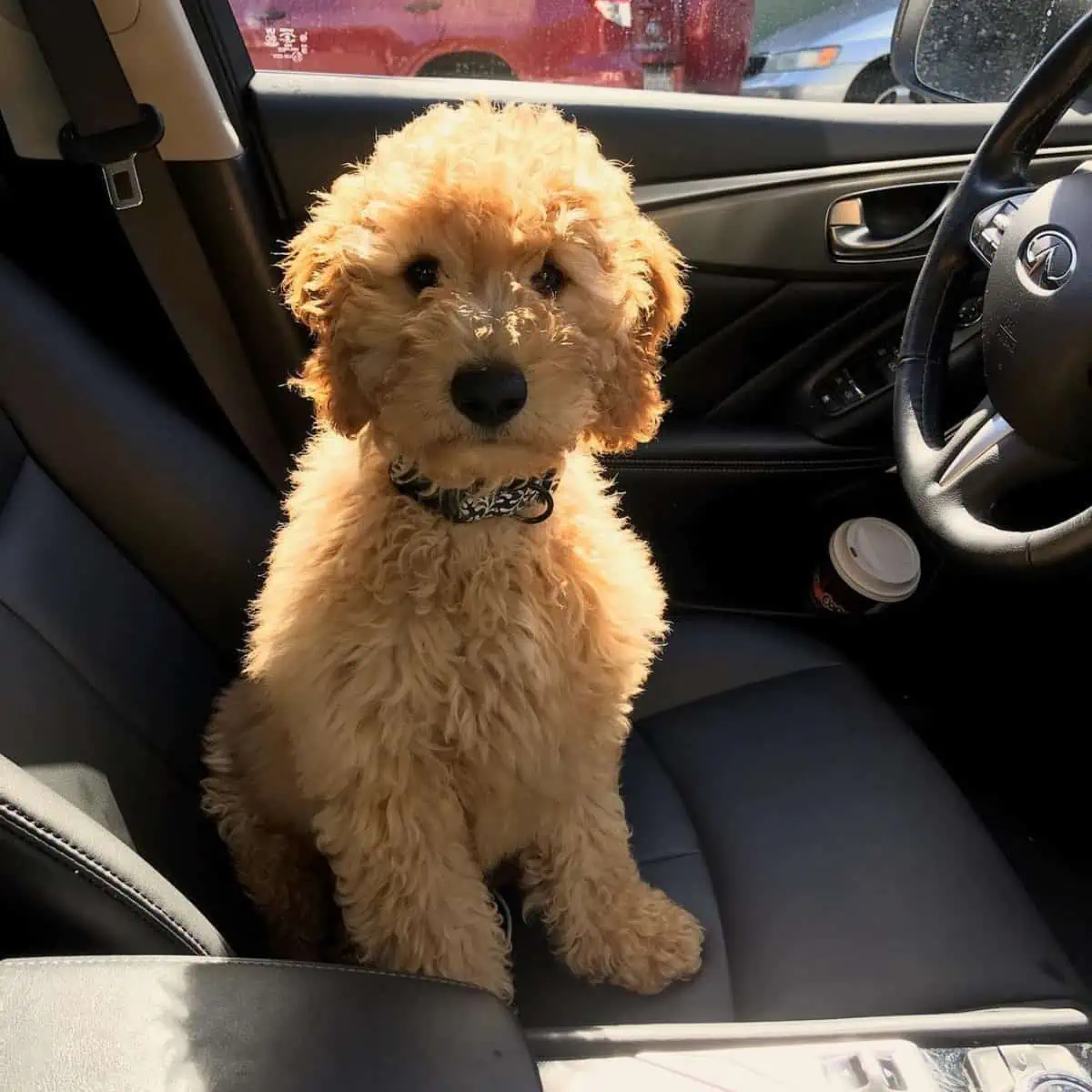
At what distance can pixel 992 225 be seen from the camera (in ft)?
5.68

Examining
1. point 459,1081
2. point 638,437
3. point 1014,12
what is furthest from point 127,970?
point 1014,12

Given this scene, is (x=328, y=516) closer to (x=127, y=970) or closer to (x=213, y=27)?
(x=127, y=970)

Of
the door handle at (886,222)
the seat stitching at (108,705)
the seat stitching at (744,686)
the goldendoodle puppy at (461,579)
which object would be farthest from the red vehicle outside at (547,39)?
the seat stitching at (108,705)

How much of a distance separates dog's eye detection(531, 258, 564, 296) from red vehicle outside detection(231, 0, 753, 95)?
3.88 ft

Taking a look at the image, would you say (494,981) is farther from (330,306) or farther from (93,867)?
(330,306)

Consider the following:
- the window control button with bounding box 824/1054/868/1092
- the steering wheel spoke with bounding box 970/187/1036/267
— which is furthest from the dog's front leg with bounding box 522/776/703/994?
the steering wheel spoke with bounding box 970/187/1036/267

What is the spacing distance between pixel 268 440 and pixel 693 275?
1.03m

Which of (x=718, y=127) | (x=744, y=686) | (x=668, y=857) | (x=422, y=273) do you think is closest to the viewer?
(x=422, y=273)

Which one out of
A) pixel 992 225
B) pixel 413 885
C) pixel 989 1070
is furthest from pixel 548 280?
pixel 989 1070

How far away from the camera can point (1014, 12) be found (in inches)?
95.9

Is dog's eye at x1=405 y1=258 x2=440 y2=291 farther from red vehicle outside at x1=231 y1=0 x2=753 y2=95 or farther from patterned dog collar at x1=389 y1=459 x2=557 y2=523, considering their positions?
red vehicle outside at x1=231 y1=0 x2=753 y2=95

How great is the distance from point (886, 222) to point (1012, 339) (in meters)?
0.86

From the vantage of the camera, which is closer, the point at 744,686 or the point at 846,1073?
the point at 846,1073

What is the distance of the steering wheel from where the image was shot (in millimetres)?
1482
